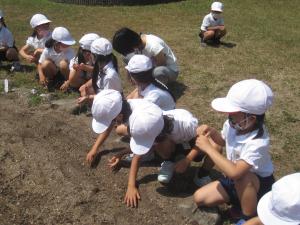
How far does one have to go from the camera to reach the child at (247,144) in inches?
115

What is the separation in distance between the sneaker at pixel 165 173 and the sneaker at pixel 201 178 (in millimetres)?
227

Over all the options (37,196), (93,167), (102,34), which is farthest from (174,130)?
(102,34)

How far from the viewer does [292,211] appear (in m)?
2.38

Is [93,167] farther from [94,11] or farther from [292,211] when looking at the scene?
[94,11]

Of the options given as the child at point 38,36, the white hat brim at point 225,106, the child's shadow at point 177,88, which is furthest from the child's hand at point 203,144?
the child at point 38,36

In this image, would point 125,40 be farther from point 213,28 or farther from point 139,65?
point 213,28

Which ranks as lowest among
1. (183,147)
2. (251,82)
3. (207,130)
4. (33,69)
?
(33,69)

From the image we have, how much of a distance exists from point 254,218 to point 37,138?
2.31 metres

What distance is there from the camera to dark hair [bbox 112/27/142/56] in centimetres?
476

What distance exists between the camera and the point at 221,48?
24.6 ft

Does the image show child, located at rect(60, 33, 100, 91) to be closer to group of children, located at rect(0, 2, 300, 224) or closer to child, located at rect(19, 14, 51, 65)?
group of children, located at rect(0, 2, 300, 224)

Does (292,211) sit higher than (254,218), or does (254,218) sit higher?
(292,211)

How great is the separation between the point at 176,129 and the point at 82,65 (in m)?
1.92

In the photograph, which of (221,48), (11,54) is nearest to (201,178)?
(11,54)
